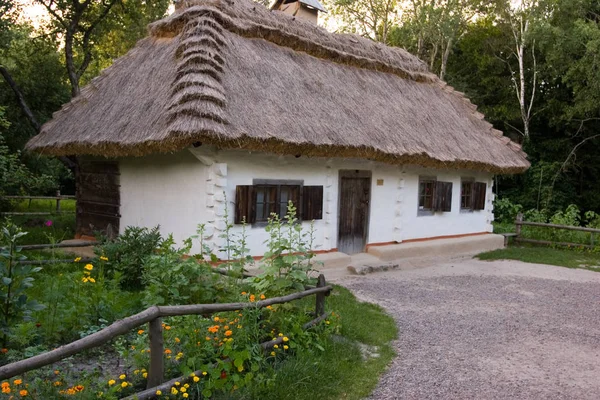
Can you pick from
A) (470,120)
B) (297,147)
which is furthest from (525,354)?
(470,120)

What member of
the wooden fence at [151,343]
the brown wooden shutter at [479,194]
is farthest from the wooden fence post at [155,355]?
the brown wooden shutter at [479,194]

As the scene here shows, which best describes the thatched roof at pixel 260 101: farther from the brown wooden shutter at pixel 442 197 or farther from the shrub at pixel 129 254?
the shrub at pixel 129 254

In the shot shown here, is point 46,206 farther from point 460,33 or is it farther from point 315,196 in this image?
point 460,33

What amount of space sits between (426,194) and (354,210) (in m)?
2.64

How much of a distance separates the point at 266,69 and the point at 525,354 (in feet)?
21.2

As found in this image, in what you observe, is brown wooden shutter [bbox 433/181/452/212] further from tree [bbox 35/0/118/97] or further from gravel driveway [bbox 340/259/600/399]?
tree [bbox 35/0/118/97]

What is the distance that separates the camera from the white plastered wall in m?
7.74

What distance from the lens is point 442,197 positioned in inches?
467

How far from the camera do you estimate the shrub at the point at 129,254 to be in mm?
6527

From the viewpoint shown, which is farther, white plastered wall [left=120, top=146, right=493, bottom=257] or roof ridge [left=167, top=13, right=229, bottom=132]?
white plastered wall [left=120, top=146, right=493, bottom=257]

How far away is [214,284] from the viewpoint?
4.96 meters

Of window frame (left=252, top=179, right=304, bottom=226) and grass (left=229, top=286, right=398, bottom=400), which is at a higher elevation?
window frame (left=252, top=179, right=304, bottom=226)

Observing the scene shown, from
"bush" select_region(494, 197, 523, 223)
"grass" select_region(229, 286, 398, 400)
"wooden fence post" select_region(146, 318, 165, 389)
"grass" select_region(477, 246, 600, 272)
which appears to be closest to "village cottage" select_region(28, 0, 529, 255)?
"grass" select_region(477, 246, 600, 272)

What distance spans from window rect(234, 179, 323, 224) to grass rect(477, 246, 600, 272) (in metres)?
5.34
